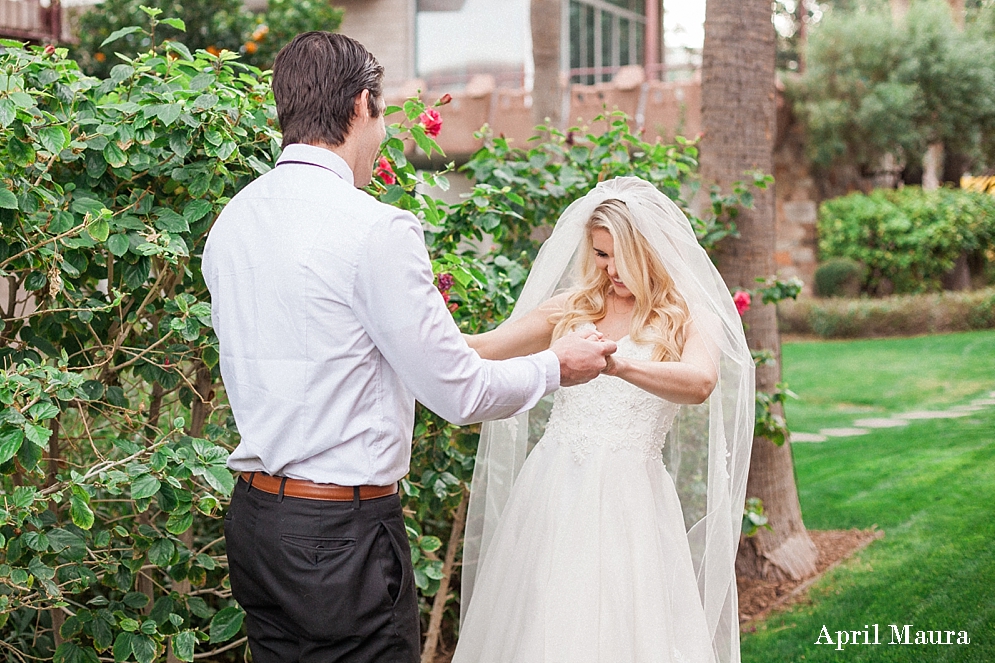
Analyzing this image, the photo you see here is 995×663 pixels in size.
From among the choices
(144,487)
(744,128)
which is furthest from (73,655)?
(744,128)

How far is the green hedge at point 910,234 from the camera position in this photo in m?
13.1

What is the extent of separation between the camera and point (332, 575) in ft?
6.48

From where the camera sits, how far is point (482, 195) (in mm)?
3557

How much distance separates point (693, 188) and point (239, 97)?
2425 millimetres

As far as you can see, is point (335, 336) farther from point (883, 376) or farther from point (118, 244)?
point (883, 376)

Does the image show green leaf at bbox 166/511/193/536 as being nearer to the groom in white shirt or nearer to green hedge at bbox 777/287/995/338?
the groom in white shirt

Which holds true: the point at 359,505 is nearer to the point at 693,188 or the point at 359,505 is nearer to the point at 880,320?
the point at 693,188

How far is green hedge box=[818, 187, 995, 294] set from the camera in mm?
13070

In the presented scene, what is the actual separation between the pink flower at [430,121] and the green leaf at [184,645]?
5.62 ft

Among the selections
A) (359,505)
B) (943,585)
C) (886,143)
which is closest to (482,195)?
(359,505)

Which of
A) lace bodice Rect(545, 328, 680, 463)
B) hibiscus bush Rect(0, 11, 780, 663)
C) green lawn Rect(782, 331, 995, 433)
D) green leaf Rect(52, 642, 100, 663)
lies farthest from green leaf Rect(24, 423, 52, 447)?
green lawn Rect(782, 331, 995, 433)

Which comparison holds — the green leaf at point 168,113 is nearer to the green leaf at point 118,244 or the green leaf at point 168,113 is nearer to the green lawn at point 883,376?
the green leaf at point 118,244

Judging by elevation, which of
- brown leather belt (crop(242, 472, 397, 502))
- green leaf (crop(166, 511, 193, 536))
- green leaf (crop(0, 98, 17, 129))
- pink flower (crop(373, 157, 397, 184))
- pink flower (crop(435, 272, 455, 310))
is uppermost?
green leaf (crop(0, 98, 17, 129))

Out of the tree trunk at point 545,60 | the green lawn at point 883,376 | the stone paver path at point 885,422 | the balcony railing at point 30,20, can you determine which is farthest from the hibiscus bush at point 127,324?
the balcony railing at point 30,20
